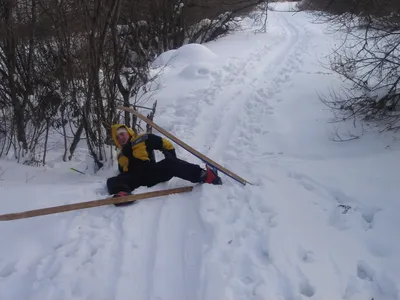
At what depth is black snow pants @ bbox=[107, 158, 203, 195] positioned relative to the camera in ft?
16.6

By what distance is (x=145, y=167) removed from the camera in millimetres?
5215

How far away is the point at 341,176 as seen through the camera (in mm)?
5004

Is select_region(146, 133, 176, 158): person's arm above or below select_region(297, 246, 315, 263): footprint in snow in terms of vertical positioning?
above

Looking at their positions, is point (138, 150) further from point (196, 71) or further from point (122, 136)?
point (196, 71)

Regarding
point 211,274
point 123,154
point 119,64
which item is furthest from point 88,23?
point 211,274

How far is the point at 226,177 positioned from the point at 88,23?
308cm

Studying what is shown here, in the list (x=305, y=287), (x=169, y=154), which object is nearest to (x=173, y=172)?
(x=169, y=154)

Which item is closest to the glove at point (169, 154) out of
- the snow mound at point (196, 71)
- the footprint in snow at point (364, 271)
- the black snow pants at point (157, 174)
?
the black snow pants at point (157, 174)

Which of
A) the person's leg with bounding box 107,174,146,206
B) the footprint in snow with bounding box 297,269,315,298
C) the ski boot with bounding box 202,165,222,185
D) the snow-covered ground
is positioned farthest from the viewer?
the ski boot with bounding box 202,165,222,185

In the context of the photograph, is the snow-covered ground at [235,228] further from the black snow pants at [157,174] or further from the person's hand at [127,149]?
the person's hand at [127,149]

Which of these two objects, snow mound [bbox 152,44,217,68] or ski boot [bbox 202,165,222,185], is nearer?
ski boot [bbox 202,165,222,185]

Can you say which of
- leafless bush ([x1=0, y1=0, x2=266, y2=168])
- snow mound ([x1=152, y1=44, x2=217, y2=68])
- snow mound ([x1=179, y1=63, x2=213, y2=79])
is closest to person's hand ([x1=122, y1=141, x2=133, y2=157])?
leafless bush ([x1=0, y1=0, x2=266, y2=168])

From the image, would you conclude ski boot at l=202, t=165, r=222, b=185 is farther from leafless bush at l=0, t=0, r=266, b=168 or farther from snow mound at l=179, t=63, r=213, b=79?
snow mound at l=179, t=63, r=213, b=79

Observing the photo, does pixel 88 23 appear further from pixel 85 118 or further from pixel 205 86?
pixel 205 86
